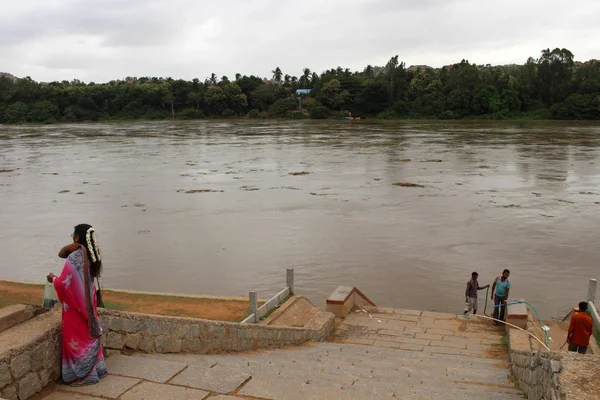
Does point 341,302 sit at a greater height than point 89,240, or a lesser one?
lesser

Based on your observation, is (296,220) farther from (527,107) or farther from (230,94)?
(230,94)

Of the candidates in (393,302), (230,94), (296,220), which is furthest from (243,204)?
(230,94)

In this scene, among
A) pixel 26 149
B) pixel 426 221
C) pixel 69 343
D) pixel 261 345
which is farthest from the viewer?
pixel 26 149

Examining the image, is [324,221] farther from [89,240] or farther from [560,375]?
[560,375]

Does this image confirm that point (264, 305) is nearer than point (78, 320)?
No

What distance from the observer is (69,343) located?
4.76 m

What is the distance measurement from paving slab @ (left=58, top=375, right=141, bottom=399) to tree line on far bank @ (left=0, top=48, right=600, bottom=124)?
89.6m

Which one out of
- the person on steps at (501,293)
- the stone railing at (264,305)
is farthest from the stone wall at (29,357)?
the person on steps at (501,293)

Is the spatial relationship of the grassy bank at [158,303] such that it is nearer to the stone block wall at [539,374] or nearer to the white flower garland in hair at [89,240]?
the stone block wall at [539,374]

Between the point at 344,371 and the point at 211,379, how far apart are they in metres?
1.99

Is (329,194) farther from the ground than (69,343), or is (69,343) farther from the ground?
(69,343)

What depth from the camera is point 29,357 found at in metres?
4.47

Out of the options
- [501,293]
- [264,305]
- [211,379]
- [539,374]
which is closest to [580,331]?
[501,293]

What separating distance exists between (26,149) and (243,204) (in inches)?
1409
